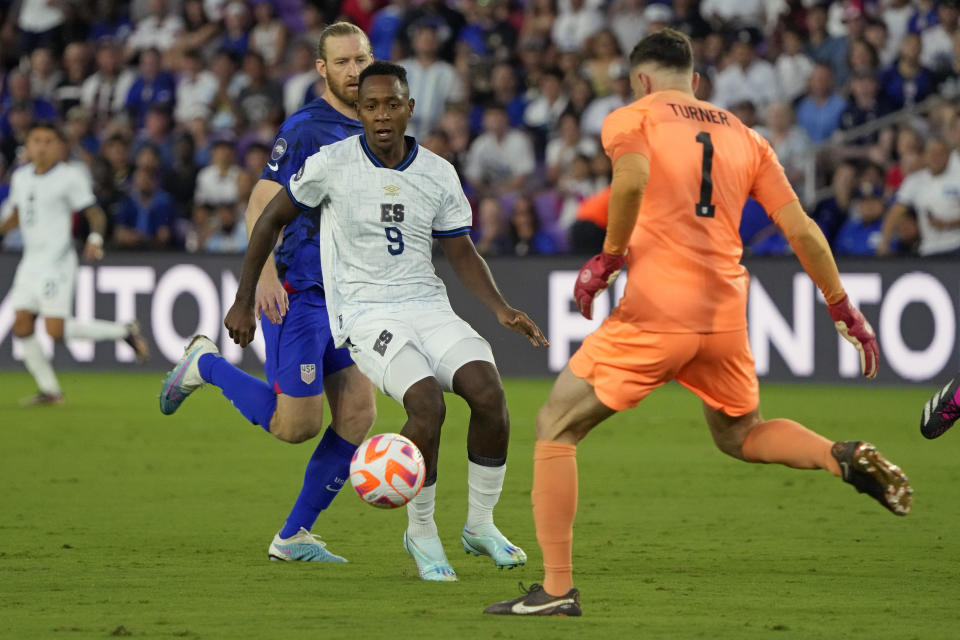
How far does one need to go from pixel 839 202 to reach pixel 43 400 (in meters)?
8.44

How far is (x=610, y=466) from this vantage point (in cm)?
1028

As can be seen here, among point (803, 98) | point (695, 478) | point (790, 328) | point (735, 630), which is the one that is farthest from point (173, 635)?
point (803, 98)

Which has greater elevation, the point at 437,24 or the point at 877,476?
the point at 437,24

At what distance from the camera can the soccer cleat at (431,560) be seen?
6227 mm

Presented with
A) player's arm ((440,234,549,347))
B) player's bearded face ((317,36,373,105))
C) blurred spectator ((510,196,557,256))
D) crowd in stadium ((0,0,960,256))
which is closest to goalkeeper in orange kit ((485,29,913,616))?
player's arm ((440,234,549,347))

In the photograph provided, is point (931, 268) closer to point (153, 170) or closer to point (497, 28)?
point (497, 28)

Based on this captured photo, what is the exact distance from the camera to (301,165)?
6.91m

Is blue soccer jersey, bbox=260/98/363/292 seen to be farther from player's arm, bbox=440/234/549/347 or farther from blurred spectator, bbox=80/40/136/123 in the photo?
blurred spectator, bbox=80/40/136/123

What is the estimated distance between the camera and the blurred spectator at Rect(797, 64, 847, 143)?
1723 cm

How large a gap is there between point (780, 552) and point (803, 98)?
37.8 ft

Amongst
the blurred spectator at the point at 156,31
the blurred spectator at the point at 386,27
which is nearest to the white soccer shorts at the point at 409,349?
the blurred spectator at the point at 386,27

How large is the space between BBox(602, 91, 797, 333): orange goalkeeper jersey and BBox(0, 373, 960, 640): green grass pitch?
3.59ft

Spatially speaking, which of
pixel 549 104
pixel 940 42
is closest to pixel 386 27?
pixel 549 104

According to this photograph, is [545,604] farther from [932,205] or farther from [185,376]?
[932,205]
